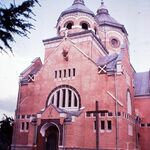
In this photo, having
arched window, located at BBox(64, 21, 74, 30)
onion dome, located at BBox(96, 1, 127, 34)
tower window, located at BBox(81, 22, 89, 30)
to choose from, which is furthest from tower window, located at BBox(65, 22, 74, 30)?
onion dome, located at BBox(96, 1, 127, 34)

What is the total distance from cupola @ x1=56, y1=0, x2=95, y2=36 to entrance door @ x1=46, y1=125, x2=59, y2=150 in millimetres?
13180

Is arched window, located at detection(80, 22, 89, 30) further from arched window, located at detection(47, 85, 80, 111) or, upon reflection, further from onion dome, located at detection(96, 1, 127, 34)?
arched window, located at detection(47, 85, 80, 111)

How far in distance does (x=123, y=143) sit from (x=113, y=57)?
33.6ft

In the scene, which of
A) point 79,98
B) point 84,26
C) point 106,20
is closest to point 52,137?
point 79,98

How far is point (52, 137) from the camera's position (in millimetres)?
25031

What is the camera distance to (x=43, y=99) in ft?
91.8

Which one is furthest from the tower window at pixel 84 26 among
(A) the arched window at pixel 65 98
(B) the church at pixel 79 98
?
(A) the arched window at pixel 65 98

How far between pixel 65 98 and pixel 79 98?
1.73 m

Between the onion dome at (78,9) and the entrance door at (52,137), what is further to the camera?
the onion dome at (78,9)

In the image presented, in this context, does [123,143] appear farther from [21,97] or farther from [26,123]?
[21,97]

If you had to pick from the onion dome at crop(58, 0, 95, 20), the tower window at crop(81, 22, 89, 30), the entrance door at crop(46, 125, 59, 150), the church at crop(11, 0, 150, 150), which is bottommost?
the entrance door at crop(46, 125, 59, 150)

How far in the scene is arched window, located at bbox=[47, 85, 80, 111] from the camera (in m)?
26.1

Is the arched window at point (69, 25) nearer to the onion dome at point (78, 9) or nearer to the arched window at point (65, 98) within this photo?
the onion dome at point (78, 9)

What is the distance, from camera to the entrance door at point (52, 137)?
81.1ft
